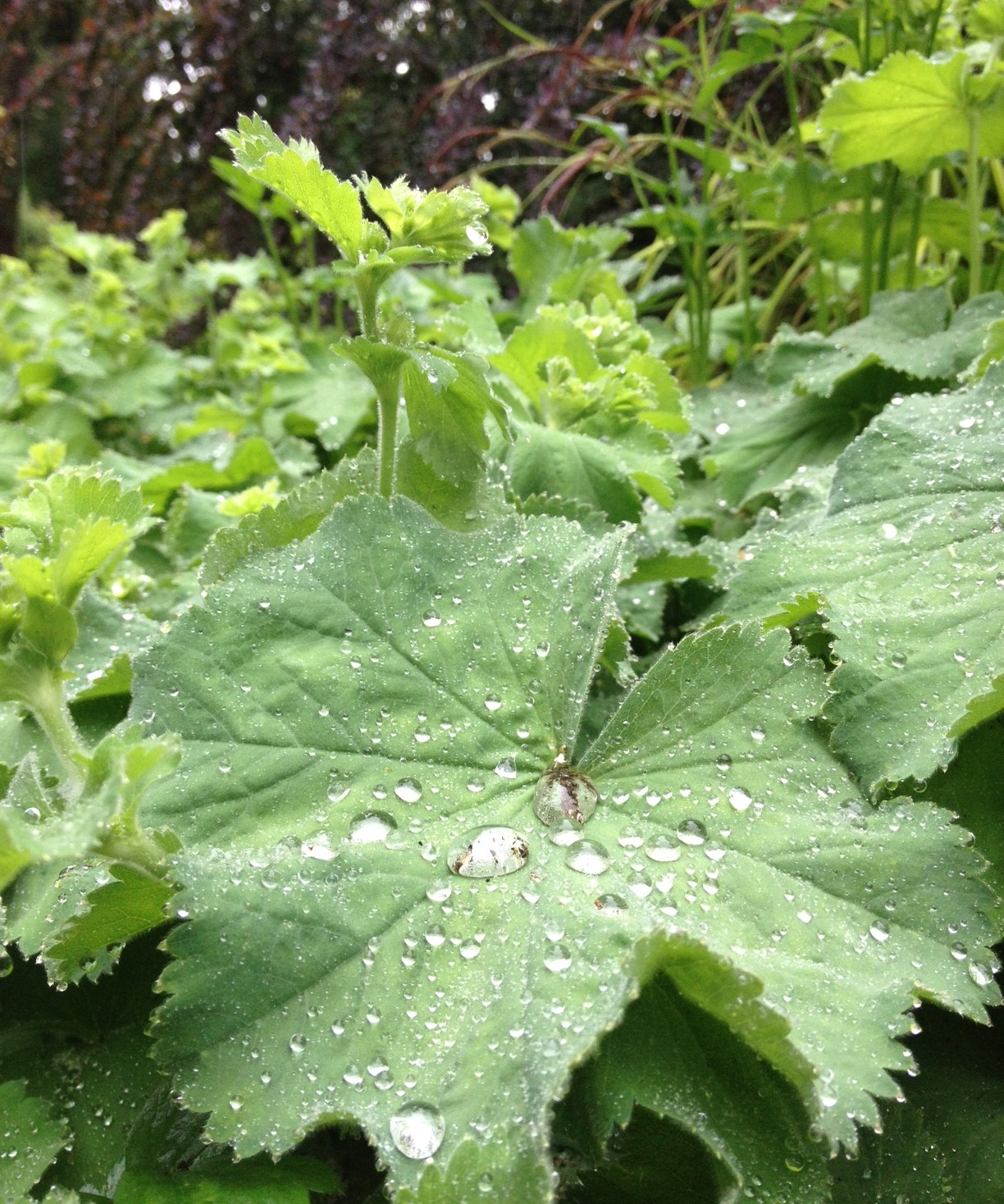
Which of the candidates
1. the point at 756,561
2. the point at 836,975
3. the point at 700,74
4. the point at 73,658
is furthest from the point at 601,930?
the point at 700,74

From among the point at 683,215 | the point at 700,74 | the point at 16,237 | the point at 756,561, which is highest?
the point at 700,74

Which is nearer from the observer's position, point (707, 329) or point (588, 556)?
point (588, 556)

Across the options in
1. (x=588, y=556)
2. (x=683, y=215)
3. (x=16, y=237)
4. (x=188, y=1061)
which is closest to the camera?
(x=188, y=1061)

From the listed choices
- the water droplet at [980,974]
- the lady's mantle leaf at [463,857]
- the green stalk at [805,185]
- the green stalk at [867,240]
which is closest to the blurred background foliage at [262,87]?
the green stalk at [805,185]

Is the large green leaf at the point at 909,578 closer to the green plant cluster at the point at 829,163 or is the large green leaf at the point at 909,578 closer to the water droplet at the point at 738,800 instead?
the water droplet at the point at 738,800

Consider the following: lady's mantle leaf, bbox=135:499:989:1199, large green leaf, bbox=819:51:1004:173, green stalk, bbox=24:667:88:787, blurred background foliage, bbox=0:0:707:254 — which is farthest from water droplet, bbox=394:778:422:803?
blurred background foliage, bbox=0:0:707:254

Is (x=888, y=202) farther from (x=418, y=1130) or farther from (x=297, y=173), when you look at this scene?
Answer: (x=418, y=1130)

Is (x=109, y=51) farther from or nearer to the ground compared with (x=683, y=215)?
farther from the ground

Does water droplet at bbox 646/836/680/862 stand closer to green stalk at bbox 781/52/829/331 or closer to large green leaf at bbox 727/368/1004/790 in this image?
large green leaf at bbox 727/368/1004/790

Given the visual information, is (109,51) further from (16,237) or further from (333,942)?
(333,942)
